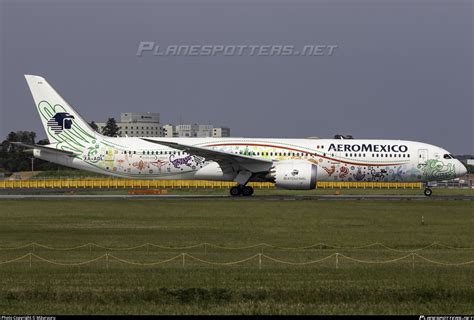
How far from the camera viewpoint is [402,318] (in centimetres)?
1384

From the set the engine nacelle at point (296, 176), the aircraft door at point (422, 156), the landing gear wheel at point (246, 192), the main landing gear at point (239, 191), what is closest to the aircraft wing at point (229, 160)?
the main landing gear at point (239, 191)

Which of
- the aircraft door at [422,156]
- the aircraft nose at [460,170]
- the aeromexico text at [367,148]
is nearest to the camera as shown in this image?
the aeromexico text at [367,148]

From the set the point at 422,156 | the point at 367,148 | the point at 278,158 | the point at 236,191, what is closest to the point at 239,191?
the point at 236,191

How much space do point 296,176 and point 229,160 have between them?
15.5ft

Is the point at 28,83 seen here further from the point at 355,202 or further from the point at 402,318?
the point at 402,318

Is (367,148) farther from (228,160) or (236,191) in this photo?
(228,160)

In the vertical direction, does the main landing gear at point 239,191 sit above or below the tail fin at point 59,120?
below

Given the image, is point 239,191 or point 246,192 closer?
point 239,191

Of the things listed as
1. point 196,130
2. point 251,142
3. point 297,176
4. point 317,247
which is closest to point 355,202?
point 297,176

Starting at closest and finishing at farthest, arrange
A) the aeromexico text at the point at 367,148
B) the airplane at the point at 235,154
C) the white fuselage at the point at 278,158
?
the airplane at the point at 235,154 < the white fuselage at the point at 278,158 < the aeromexico text at the point at 367,148

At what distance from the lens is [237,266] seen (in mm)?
20594

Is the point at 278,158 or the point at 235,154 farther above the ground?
the point at 235,154

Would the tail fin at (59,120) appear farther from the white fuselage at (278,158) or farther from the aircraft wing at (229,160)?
the aircraft wing at (229,160)

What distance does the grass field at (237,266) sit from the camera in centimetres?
1557
